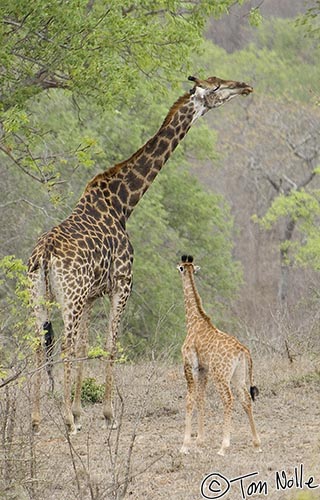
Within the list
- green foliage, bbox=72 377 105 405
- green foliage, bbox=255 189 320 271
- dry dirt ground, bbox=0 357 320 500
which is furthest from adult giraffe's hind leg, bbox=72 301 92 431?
green foliage, bbox=255 189 320 271

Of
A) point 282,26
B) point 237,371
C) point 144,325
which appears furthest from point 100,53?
point 282,26

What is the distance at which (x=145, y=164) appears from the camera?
1202 cm

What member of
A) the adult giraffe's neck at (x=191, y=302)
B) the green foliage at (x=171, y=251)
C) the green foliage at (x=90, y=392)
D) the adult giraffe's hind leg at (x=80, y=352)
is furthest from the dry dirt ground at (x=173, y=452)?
the green foliage at (x=171, y=251)

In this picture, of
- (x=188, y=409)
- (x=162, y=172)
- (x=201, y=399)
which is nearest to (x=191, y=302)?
(x=201, y=399)

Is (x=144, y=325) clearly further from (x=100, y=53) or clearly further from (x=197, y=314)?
(x=197, y=314)

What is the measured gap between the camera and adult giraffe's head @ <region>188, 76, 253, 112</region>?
40.1 feet

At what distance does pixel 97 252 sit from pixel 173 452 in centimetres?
230

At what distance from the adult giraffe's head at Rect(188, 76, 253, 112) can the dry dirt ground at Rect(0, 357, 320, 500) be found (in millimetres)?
3142

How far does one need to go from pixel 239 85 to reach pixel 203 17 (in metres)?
3.24

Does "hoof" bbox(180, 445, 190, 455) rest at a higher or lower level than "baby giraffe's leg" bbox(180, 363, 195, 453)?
lower

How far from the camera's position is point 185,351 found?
9672 mm

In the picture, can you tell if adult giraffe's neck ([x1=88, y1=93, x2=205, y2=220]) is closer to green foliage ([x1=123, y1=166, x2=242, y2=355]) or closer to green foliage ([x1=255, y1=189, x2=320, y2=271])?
green foliage ([x1=123, y1=166, x2=242, y2=355])

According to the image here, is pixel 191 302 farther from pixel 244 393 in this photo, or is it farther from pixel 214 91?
pixel 214 91

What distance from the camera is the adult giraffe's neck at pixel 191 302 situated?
1002 centimetres
